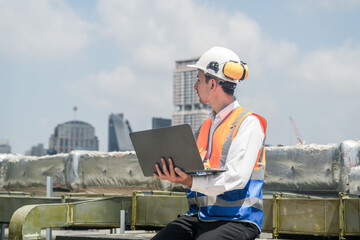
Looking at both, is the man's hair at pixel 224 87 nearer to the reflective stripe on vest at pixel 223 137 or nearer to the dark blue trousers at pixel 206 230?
the reflective stripe on vest at pixel 223 137

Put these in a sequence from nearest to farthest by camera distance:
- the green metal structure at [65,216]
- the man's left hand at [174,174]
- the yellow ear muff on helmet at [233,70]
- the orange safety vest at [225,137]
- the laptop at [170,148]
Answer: the laptop at [170,148] → the man's left hand at [174,174] → the orange safety vest at [225,137] → the yellow ear muff on helmet at [233,70] → the green metal structure at [65,216]

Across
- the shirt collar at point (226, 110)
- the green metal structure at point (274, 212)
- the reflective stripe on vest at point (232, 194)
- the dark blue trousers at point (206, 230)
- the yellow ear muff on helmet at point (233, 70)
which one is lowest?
the green metal structure at point (274, 212)

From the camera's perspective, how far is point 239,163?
12.0ft

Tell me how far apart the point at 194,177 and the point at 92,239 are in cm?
332

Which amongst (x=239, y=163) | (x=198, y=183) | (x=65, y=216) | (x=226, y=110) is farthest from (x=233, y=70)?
(x=65, y=216)

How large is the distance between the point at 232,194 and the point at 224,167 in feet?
0.67

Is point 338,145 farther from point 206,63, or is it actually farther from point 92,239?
point 206,63

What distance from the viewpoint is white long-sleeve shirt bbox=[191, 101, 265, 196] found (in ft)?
11.9

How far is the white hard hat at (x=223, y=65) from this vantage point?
4.01 meters

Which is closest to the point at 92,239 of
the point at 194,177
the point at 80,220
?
the point at 80,220

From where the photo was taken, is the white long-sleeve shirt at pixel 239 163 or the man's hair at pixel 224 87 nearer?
the white long-sleeve shirt at pixel 239 163

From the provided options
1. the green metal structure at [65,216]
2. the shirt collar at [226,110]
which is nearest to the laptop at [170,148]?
the shirt collar at [226,110]

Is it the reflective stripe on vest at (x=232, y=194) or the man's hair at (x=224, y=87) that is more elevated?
the man's hair at (x=224, y=87)

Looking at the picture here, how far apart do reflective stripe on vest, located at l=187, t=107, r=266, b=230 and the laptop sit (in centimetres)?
23
